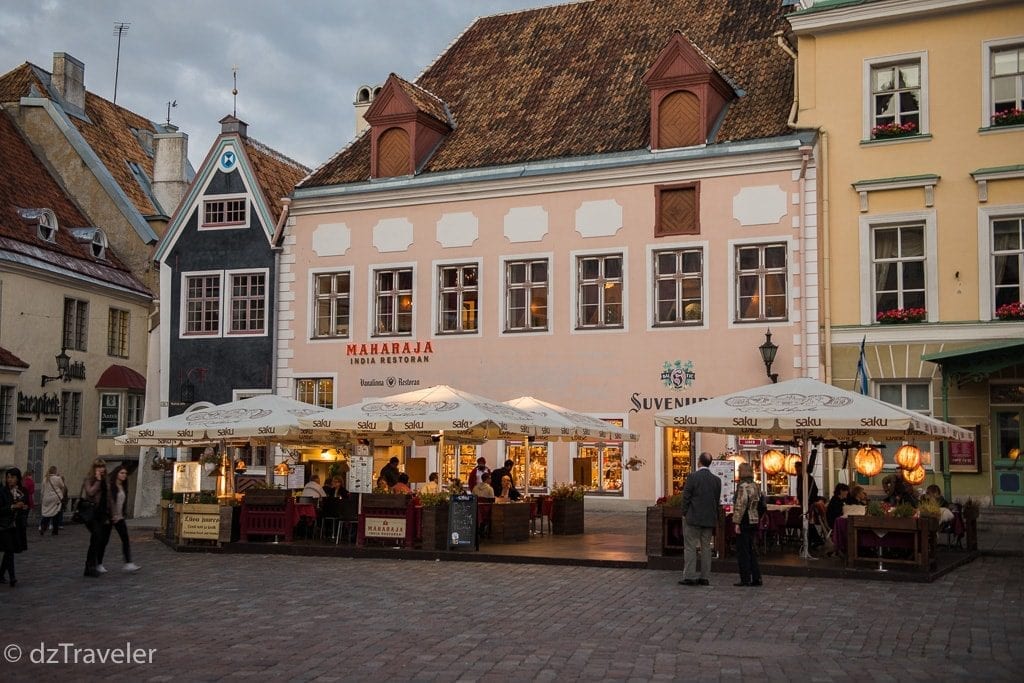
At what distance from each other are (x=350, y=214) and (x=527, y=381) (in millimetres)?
6527

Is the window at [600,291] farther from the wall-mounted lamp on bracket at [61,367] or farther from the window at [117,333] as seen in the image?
the window at [117,333]

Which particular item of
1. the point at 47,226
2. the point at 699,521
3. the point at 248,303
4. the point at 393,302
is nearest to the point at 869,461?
the point at 699,521

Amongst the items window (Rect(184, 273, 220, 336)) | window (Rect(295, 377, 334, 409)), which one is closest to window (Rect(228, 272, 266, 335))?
window (Rect(184, 273, 220, 336))

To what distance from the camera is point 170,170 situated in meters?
38.7

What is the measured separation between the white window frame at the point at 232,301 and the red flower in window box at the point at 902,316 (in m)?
15.2

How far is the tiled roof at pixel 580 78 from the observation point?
27609 millimetres

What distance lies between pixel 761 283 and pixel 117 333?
1963cm

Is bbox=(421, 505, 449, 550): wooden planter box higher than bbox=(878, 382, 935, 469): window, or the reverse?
bbox=(878, 382, 935, 469): window

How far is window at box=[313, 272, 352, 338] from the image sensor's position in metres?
30.3

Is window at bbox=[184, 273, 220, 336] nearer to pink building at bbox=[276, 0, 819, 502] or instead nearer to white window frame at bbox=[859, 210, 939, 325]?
pink building at bbox=[276, 0, 819, 502]

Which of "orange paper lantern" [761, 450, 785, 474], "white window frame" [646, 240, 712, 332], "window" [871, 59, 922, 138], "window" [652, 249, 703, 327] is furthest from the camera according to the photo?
"window" [652, 249, 703, 327]

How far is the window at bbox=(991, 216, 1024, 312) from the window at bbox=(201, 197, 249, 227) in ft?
60.0

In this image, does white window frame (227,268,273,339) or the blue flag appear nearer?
the blue flag

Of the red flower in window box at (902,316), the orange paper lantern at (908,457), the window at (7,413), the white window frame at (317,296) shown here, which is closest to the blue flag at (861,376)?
the red flower in window box at (902,316)
